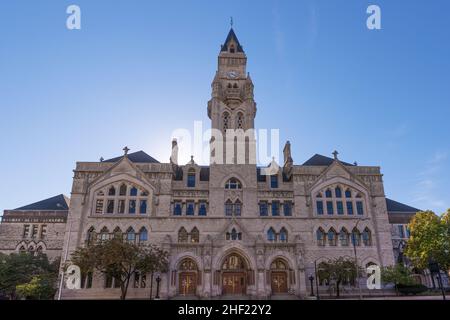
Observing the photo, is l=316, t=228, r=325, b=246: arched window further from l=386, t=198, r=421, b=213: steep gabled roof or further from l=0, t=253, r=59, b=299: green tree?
l=0, t=253, r=59, b=299: green tree

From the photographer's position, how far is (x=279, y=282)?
35.0 metres

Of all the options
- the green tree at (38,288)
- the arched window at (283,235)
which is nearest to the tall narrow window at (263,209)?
the arched window at (283,235)

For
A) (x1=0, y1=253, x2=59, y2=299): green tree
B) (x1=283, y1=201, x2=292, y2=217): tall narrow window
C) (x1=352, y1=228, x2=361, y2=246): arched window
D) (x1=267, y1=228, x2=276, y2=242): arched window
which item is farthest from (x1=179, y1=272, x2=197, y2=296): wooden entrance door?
(x1=352, y1=228, x2=361, y2=246): arched window

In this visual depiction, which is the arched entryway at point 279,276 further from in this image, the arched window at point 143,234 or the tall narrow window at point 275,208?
the arched window at point 143,234

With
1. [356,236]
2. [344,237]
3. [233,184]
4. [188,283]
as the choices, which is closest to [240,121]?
[233,184]

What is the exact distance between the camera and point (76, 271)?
33125mm

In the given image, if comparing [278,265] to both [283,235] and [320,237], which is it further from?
[320,237]

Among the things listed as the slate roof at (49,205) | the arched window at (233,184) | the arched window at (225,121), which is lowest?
the slate roof at (49,205)

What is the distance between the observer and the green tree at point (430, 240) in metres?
30.1

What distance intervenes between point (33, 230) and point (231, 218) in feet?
81.1

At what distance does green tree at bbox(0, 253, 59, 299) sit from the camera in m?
32.1

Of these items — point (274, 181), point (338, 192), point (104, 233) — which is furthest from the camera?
point (274, 181)

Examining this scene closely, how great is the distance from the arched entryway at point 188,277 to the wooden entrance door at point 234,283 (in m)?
2.97
